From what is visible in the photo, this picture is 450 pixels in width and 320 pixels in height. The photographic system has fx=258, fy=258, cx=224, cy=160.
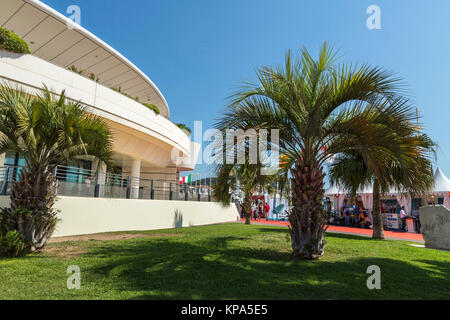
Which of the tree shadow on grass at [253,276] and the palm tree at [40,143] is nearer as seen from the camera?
the tree shadow on grass at [253,276]

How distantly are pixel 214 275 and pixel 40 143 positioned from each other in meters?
5.19

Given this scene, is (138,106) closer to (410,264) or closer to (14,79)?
(14,79)

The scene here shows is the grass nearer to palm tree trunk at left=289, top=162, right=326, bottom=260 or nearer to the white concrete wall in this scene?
palm tree trunk at left=289, top=162, right=326, bottom=260

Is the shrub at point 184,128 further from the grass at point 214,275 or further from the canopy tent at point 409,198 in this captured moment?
the grass at point 214,275

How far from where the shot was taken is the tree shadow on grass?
12.4ft

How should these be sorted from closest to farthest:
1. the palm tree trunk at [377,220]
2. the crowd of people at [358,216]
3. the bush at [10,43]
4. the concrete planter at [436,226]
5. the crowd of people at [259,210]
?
1. the concrete planter at [436,226]
2. the bush at [10,43]
3. the palm tree trunk at [377,220]
4. the crowd of people at [358,216]
5. the crowd of people at [259,210]

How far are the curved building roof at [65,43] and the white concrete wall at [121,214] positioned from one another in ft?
37.4

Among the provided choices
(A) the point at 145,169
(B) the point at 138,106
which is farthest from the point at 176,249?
(A) the point at 145,169

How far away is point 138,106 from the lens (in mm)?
15812

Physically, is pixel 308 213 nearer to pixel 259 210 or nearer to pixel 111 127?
pixel 111 127

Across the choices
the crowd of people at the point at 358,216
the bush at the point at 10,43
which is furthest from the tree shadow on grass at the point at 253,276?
the crowd of people at the point at 358,216

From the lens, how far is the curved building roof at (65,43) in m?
14.1

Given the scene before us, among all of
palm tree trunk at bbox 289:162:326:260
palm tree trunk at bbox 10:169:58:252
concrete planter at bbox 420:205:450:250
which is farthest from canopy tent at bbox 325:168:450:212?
palm tree trunk at bbox 10:169:58:252

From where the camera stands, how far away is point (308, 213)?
19.9 feet
